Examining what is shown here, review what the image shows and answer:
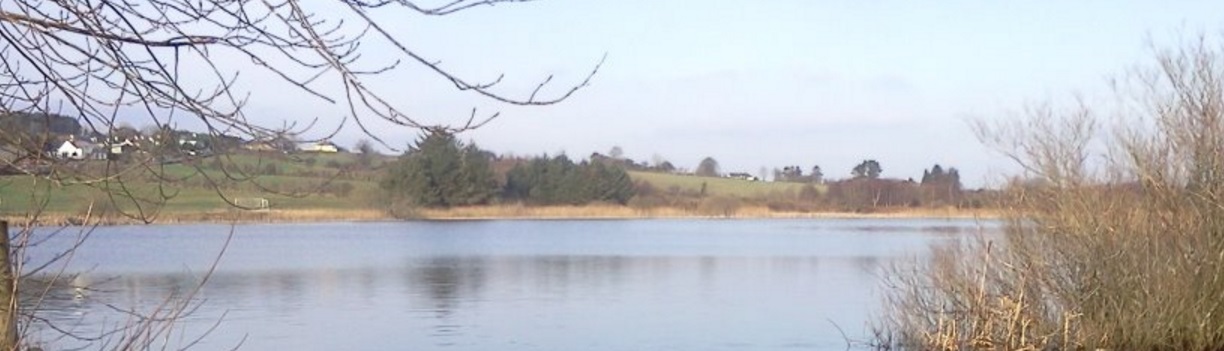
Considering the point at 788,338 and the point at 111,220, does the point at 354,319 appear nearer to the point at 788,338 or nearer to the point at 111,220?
the point at 788,338

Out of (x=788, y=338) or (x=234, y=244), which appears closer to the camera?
(x=788, y=338)

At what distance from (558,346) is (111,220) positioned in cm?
1088

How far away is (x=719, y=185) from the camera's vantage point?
2520 inches

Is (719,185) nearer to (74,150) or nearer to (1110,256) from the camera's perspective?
(1110,256)

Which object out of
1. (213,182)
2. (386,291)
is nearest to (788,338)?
(386,291)

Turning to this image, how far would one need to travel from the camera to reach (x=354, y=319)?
18.1 metres

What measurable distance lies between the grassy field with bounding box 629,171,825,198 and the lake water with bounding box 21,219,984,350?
1826 cm

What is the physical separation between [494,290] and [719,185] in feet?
138

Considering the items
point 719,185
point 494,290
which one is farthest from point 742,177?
point 494,290

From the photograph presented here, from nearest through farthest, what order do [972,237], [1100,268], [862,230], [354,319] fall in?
[1100,268] < [972,237] < [354,319] < [862,230]

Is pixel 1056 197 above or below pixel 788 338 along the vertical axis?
above

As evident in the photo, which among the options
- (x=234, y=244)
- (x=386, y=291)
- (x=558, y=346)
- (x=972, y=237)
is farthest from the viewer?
(x=234, y=244)

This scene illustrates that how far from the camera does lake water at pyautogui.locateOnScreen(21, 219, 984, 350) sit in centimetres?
1582

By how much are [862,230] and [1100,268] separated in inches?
1385
